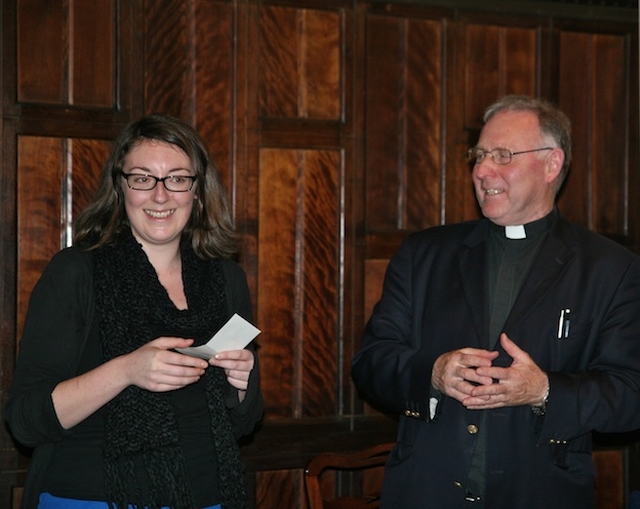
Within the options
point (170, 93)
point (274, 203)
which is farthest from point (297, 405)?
point (170, 93)

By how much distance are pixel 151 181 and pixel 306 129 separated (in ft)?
6.34

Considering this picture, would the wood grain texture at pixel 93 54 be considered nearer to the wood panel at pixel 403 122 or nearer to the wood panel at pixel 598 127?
the wood panel at pixel 403 122

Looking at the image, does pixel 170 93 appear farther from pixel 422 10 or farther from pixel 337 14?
pixel 422 10

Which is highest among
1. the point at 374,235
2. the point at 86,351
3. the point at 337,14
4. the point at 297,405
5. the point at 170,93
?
the point at 337,14

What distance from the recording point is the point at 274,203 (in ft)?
14.8

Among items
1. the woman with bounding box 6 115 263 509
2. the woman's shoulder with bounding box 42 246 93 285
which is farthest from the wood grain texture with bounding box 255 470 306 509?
the woman's shoulder with bounding box 42 246 93 285

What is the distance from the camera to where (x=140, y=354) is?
239cm

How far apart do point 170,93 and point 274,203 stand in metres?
0.71

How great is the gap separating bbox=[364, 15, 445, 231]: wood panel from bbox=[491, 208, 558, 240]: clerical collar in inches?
57.6

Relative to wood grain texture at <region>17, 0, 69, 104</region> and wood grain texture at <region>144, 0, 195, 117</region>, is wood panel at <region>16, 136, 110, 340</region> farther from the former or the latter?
wood grain texture at <region>144, 0, 195, 117</region>

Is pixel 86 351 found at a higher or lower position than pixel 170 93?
lower

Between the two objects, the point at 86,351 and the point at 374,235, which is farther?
the point at 374,235

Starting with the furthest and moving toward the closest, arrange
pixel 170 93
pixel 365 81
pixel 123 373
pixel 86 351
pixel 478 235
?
pixel 365 81, pixel 170 93, pixel 478 235, pixel 86 351, pixel 123 373

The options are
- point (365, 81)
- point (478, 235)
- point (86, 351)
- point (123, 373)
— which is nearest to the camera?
point (123, 373)
